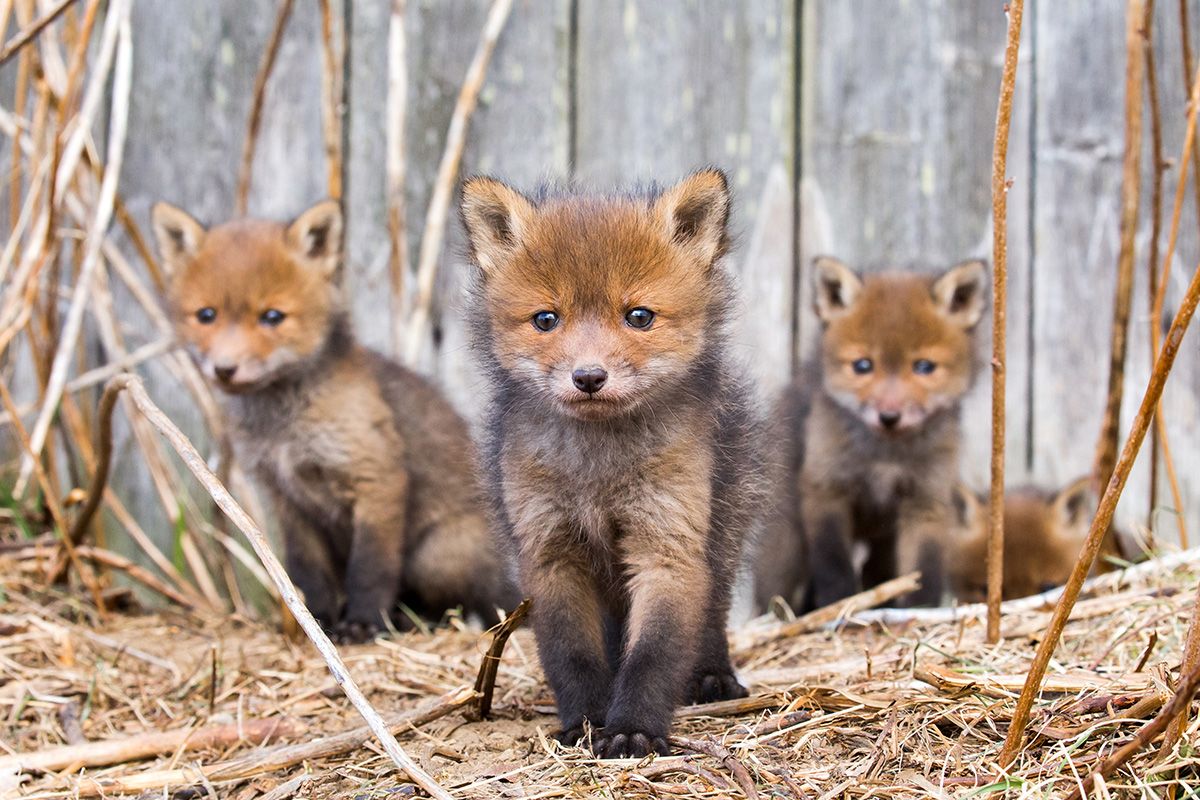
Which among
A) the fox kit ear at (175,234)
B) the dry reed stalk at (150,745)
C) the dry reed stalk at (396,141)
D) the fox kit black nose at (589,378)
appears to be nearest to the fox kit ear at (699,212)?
the fox kit black nose at (589,378)

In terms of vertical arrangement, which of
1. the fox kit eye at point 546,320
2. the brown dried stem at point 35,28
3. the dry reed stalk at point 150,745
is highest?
the brown dried stem at point 35,28

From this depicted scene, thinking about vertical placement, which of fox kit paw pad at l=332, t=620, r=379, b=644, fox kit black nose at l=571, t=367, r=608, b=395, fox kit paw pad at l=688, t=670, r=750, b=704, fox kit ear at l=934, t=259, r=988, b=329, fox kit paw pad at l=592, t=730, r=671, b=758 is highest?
fox kit black nose at l=571, t=367, r=608, b=395

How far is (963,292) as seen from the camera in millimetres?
5375

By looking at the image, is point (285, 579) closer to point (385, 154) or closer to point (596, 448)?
point (596, 448)

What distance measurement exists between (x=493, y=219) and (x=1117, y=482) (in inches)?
68.0

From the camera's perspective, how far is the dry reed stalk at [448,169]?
546 cm

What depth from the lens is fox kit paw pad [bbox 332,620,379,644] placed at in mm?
5008

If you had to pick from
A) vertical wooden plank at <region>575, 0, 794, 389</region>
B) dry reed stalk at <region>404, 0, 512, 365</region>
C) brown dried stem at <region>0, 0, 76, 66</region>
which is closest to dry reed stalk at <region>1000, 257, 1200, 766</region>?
vertical wooden plank at <region>575, 0, 794, 389</region>

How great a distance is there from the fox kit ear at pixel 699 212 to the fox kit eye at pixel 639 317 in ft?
0.79

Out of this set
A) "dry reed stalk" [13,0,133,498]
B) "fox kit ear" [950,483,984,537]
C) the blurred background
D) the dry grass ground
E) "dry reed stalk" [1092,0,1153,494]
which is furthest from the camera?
"fox kit ear" [950,483,984,537]

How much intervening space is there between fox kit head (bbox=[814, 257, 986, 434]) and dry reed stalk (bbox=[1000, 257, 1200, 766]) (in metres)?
2.79

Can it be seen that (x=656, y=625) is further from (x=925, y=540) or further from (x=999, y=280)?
(x=925, y=540)

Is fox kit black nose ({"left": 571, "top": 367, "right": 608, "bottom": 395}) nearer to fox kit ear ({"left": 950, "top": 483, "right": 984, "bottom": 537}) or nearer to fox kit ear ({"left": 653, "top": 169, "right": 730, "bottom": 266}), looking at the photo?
fox kit ear ({"left": 653, "top": 169, "right": 730, "bottom": 266})

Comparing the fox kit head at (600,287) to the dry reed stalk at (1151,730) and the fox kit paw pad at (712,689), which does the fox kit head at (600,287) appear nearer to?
the fox kit paw pad at (712,689)
